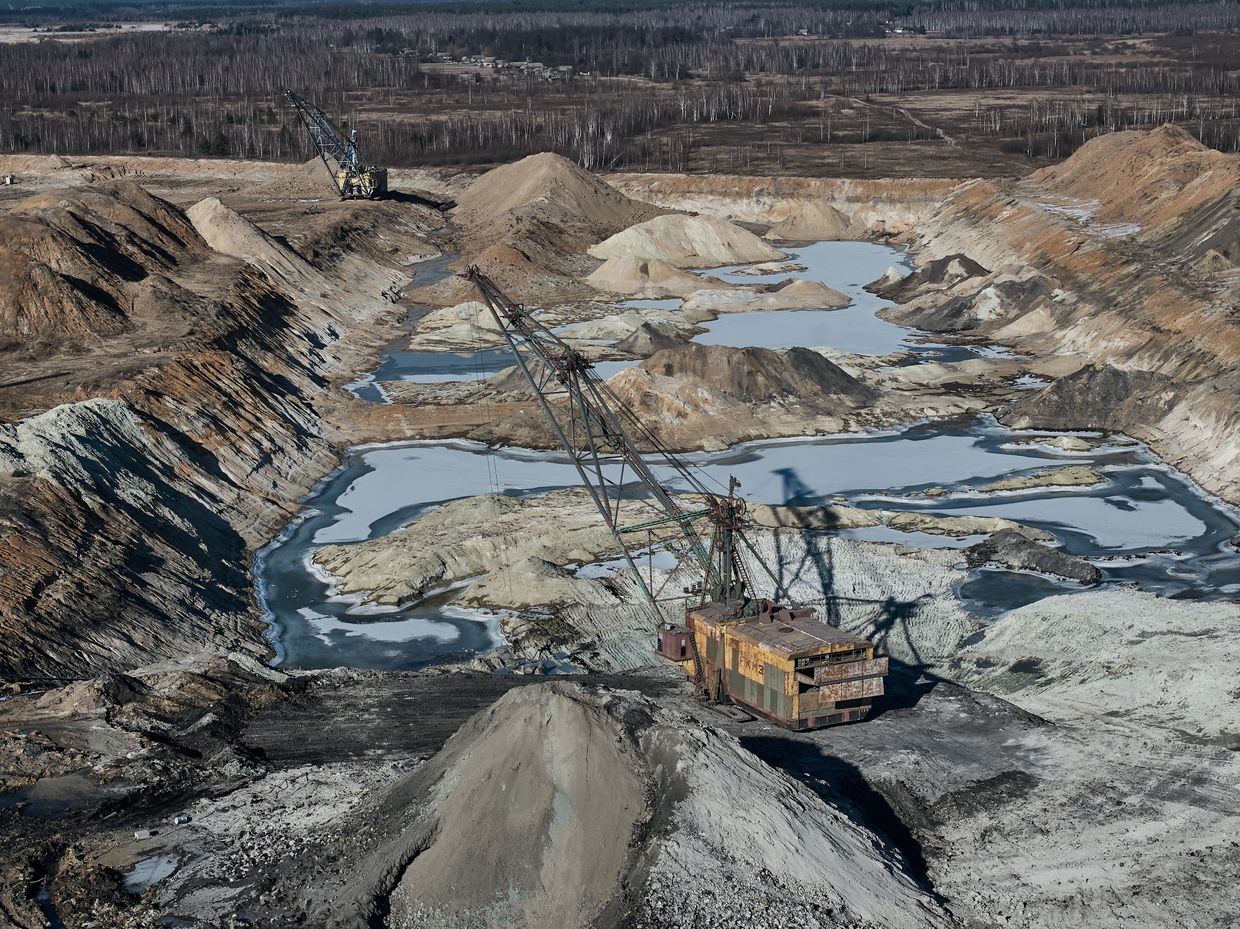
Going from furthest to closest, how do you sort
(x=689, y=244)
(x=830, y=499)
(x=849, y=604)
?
(x=689, y=244) → (x=830, y=499) → (x=849, y=604)

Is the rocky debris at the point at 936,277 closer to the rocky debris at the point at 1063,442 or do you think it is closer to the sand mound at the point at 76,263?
the rocky debris at the point at 1063,442

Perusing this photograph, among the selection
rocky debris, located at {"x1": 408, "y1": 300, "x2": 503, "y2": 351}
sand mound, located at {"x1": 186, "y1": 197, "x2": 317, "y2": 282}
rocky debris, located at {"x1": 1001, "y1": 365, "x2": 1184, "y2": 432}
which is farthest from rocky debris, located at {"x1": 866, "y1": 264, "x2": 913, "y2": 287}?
sand mound, located at {"x1": 186, "y1": 197, "x2": 317, "y2": 282}

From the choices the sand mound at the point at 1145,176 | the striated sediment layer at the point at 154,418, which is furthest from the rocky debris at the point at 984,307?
the striated sediment layer at the point at 154,418

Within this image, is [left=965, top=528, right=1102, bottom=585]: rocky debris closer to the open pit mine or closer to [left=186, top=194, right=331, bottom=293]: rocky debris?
the open pit mine

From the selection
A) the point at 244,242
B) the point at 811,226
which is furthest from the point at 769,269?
the point at 244,242

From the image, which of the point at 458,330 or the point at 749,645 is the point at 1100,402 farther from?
the point at 749,645

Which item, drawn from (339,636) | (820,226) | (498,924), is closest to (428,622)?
(339,636)
